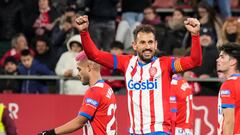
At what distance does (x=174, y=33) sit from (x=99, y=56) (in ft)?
23.7

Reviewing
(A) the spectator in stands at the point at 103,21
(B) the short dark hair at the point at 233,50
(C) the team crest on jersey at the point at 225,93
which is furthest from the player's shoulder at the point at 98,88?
(A) the spectator in stands at the point at 103,21

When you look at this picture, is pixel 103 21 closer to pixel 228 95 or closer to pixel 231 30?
pixel 231 30

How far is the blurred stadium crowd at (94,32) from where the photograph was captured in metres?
15.3

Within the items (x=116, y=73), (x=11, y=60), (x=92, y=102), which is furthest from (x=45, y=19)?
(x=92, y=102)

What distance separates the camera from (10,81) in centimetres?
1571

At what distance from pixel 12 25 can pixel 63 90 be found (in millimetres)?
3220

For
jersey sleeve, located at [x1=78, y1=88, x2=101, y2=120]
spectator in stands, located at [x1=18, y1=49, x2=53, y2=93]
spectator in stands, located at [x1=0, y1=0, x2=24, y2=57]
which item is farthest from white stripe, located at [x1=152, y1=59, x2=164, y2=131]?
spectator in stands, located at [x1=0, y1=0, x2=24, y2=57]

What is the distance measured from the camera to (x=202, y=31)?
52.8ft

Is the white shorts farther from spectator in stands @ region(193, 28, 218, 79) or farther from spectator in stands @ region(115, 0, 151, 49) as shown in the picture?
spectator in stands @ region(115, 0, 151, 49)

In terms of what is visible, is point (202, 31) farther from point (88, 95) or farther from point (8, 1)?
point (88, 95)

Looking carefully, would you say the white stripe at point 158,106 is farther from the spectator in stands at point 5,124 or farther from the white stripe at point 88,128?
the spectator in stands at point 5,124

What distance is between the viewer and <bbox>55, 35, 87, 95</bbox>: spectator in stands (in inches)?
592

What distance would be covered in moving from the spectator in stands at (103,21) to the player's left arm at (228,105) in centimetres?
713

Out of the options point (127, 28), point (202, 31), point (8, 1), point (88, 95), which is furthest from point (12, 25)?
point (88, 95)
